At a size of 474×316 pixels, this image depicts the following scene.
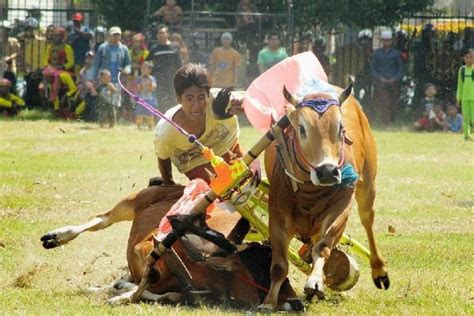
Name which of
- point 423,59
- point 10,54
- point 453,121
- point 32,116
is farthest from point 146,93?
point 423,59

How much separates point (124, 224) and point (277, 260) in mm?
4141

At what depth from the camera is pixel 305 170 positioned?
8.31 metres

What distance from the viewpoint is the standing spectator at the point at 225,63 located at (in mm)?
27047

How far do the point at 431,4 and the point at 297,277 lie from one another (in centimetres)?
2151

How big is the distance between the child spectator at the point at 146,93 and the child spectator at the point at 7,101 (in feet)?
13.4

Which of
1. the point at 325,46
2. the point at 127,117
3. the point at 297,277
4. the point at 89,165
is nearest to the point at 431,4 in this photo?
the point at 325,46

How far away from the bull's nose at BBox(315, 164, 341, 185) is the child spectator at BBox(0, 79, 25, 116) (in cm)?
2208

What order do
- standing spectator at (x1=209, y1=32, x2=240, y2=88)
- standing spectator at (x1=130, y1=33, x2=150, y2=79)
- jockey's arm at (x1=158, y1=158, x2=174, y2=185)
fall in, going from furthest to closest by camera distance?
standing spectator at (x1=130, y1=33, x2=150, y2=79) → standing spectator at (x1=209, y1=32, x2=240, y2=88) → jockey's arm at (x1=158, y1=158, x2=174, y2=185)

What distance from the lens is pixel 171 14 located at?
1132 inches

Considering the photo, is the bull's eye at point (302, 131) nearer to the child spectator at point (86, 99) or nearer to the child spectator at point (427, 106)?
the child spectator at point (86, 99)

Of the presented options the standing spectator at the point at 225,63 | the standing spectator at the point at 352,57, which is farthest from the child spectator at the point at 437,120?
the standing spectator at the point at 225,63

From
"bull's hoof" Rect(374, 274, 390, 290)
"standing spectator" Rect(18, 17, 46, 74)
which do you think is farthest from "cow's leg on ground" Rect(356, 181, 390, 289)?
"standing spectator" Rect(18, 17, 46, 74)

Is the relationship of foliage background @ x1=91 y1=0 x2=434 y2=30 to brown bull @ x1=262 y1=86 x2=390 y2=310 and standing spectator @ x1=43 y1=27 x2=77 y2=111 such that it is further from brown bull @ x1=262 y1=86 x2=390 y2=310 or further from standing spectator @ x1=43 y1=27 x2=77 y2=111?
brown bull @ x1=262 y1=86 x2=390 y2=310

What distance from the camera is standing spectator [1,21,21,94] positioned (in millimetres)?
29969
